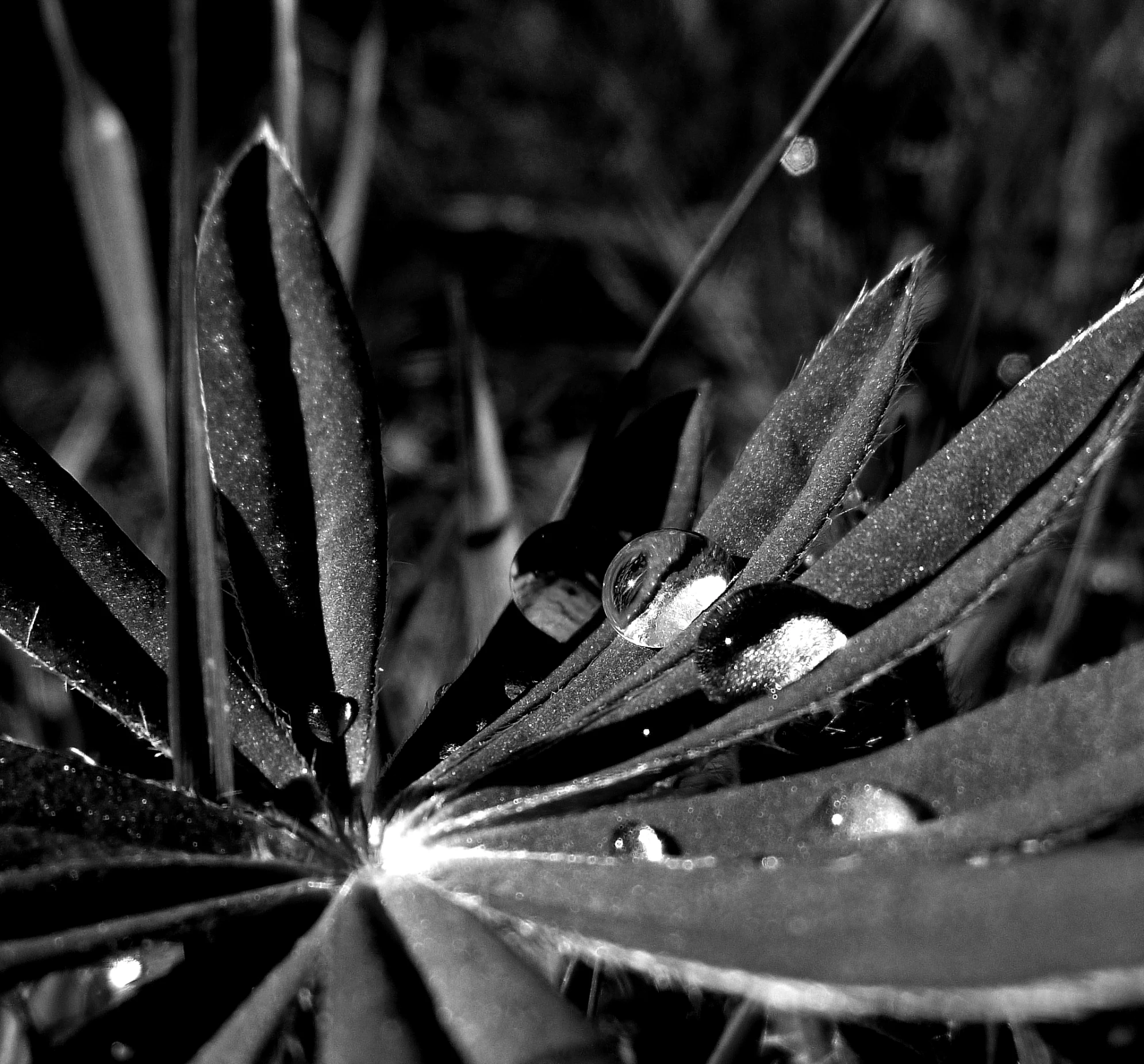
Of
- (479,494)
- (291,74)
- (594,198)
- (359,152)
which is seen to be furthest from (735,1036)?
(594,198)

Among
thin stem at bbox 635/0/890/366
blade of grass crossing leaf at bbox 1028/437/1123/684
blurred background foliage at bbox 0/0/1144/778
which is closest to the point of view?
thin stem at bbox 635/0/890/366

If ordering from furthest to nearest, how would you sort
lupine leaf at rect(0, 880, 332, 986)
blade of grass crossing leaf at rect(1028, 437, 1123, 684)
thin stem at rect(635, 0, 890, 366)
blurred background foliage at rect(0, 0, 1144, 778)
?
1. blurred background foliage at rect(0, 0, 1144, 778)
2. blade of grass crossing leaf at rect(1028, 437, 1123, 684)
3. thin stem at rect(635, 0, 890, 366)
4. lupine leaf at rect(0, 880, 332, 986)

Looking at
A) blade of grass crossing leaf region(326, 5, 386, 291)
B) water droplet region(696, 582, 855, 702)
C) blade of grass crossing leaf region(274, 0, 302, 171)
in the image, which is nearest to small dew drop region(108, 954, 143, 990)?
water droplet region(696, 582, 855, 702)

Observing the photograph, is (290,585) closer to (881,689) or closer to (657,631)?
(657,631)

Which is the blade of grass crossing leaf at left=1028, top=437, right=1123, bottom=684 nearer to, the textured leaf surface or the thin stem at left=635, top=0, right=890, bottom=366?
the thin stem at left=635, top=0, right=890, bottom=366

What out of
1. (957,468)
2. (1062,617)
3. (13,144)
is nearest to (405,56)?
(13,144)

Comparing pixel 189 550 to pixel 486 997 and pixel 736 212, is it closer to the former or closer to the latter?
pixel 486 997
